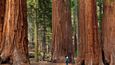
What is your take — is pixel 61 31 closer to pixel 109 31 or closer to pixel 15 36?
pixel 109 31

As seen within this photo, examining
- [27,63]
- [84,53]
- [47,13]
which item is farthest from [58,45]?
[47,13]

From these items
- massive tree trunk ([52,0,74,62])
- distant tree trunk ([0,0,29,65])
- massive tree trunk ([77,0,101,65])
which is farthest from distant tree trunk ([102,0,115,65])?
distant tree trunk ([0,0,29,65])

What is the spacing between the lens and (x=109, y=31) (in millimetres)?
12945

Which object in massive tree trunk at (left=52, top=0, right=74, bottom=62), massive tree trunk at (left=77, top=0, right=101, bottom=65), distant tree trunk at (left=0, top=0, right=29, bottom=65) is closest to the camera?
distant tree trunk at (left=0, top=0, right=29, bottom=65)

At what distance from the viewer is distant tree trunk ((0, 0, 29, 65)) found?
11.3m

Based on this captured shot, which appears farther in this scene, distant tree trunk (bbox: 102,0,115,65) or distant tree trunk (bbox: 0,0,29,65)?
distant tree trunk (bbox: 102,0,115,65)

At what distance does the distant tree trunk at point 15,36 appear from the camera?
11258 mm

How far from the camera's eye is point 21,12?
11.5m

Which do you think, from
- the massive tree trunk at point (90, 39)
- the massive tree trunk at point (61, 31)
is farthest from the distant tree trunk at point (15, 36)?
the massive tree trunk at point (61, 31)

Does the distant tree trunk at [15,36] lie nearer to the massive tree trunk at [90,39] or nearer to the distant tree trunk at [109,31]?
the massive tree trunk at [90,39]

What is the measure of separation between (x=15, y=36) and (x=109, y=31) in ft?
13.9

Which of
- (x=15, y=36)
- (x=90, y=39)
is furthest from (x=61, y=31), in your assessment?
(x=15, y=36)

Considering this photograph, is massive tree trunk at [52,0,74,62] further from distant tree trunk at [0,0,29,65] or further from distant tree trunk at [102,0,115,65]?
distant tree trunk at [0,0,29,65]

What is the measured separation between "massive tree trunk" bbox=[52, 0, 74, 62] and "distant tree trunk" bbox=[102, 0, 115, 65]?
254 centimetres
